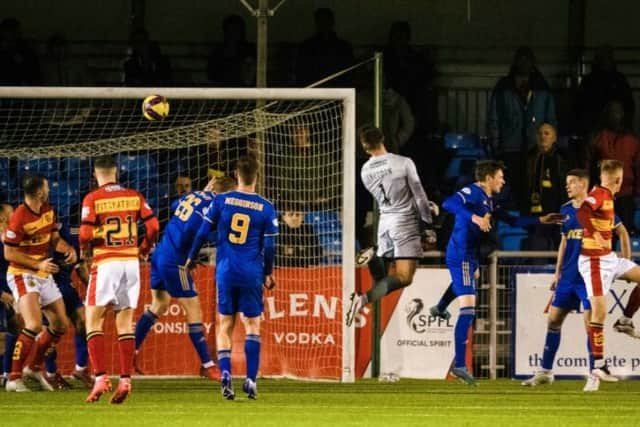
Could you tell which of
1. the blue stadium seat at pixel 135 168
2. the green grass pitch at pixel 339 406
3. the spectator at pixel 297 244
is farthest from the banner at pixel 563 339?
the blue stadium seat at pixel 135 168

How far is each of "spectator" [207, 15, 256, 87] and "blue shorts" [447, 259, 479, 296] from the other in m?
5.47

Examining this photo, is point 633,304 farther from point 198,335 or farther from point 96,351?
point 96,351

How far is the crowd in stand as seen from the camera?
1831 centimetres

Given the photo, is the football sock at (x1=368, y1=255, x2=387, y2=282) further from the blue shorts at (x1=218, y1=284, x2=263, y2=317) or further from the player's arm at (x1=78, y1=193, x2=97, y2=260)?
the player's arm at (x1=78, y1=193, x2=97, y2=260)

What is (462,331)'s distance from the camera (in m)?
14.2

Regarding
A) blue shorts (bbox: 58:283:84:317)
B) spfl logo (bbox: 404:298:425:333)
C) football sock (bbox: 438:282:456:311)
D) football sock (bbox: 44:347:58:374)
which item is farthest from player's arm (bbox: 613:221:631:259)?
football sock (bbox: 44:347:58:374)

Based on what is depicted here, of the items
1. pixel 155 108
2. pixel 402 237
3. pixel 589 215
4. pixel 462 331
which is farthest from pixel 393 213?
pixel 155 108

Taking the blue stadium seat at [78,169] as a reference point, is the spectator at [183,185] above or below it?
below

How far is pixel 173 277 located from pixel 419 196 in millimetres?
2384

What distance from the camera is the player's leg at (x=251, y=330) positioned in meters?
12.2

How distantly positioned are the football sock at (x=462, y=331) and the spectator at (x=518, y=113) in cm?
458

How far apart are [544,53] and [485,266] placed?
17.7 feet

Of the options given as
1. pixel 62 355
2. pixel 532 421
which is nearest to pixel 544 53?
pixel 62 355

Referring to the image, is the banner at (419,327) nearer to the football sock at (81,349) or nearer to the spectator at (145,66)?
the football sock at (81,349)
